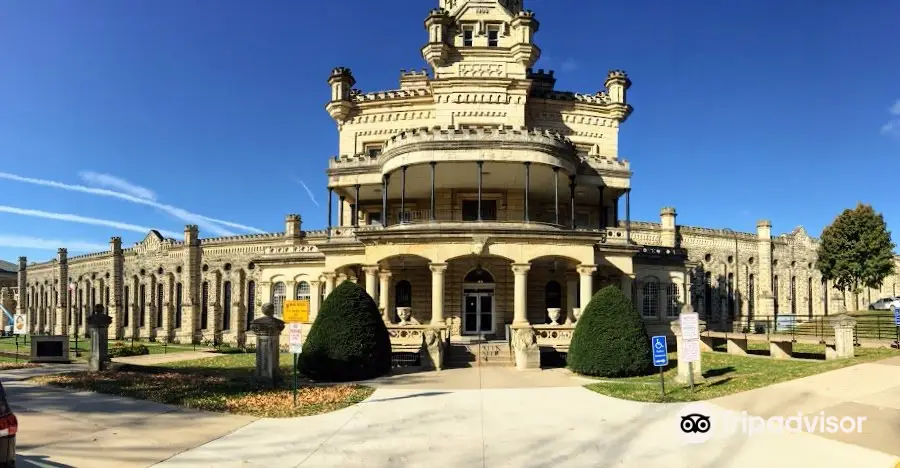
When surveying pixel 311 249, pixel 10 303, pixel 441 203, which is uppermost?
pixel 441 203

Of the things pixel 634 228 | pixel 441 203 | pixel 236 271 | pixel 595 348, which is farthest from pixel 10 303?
pixel 595 348

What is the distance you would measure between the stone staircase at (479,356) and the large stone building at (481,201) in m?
1.14

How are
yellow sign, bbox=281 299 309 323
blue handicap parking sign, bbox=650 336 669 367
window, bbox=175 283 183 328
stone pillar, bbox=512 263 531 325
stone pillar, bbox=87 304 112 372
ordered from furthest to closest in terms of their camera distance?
1. window, bbox=175 283 183 328
2. stone pillar, bbox=512 263 531 325
3. stone pillar, bbox=87 304 112 372
4. yellow sign, bbox=281 299 309 323
5. blue handicap parking sign, bbox=650 336 669 367

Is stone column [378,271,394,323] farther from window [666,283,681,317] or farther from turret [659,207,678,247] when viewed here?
turret [659,207,678,247]

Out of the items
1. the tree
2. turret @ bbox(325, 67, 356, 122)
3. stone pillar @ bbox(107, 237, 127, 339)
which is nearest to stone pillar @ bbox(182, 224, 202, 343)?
stone pillar @ bbox(107, 237, 127, 339)

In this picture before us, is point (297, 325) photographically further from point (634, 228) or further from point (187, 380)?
point (634, 228)

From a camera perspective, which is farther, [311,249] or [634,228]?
[634,228]

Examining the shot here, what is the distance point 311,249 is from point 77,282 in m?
55.4

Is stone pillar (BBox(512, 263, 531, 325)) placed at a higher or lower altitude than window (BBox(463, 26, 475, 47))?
lower

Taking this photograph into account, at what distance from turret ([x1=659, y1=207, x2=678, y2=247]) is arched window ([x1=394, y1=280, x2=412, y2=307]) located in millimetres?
24880

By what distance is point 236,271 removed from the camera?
55.5 meters

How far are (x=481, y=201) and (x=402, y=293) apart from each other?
7.41 m

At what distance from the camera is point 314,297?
130 feet

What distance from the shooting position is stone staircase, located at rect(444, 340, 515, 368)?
25.3 metres
